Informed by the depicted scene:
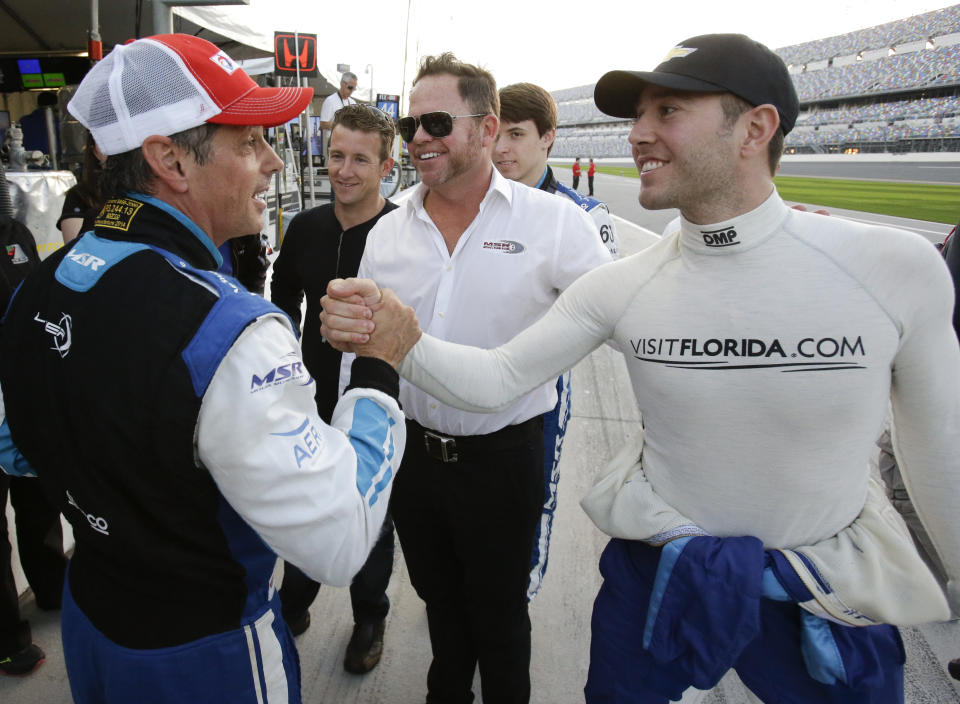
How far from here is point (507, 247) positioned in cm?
217

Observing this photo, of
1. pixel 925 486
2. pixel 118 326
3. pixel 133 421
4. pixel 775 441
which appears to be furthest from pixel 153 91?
pixel 925 486

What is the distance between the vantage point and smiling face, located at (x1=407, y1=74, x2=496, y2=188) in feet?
7.43

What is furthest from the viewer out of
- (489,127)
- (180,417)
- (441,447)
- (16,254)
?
(16,254)

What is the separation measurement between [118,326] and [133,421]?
17 cm

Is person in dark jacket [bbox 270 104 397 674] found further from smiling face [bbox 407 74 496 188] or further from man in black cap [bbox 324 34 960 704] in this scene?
man in black cap [bbox 324 34 960 704]

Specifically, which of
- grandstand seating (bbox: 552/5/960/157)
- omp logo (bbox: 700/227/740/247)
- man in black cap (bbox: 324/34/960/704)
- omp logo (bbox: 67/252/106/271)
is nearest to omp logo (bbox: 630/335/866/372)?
man in black cap (bbox: 324/34/960/704)

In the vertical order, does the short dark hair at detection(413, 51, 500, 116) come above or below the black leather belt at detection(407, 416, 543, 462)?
above

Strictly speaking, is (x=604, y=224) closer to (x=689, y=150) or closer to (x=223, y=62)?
(x=689, y=150)

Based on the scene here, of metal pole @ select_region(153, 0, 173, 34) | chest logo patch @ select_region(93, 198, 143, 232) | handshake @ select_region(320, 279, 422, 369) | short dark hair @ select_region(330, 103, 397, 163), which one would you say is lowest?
handshake @ select_region(320, 279, 422, 369)

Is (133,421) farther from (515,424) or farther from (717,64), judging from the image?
(717,64)

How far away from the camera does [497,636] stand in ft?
7.32

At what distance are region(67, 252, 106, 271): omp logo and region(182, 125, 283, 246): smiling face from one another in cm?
24

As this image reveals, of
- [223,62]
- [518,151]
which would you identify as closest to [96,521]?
[223,62]

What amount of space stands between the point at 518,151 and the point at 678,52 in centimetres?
217
